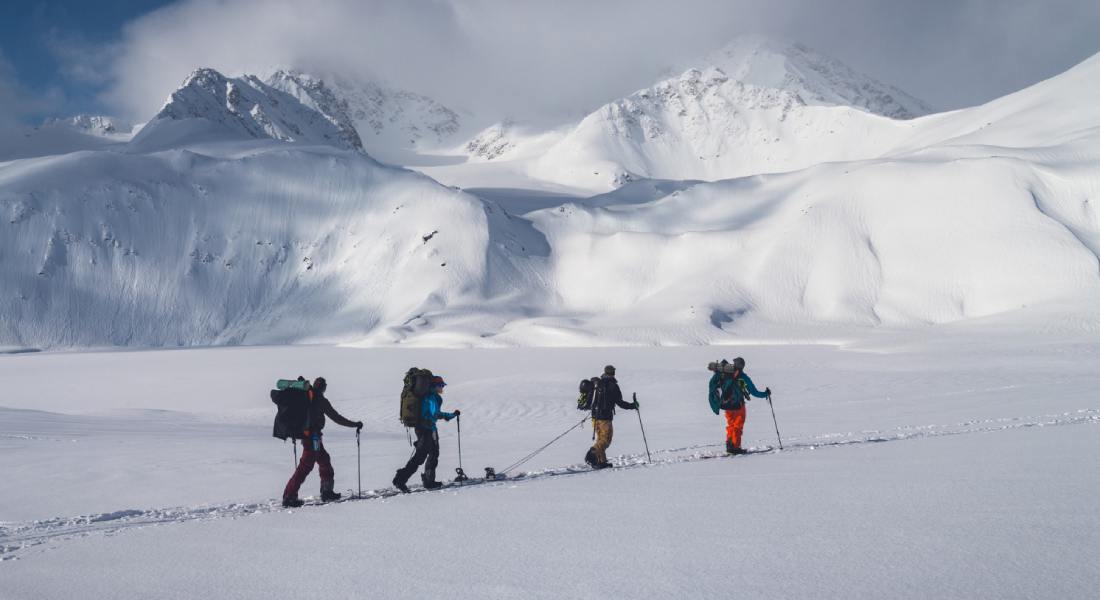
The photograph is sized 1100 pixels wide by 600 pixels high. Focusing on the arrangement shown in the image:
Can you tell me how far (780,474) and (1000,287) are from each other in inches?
2550

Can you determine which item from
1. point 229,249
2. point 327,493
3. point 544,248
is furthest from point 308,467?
point 229,249

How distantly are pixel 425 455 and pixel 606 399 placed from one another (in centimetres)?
342

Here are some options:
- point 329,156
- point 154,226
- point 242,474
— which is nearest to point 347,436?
point 242,474

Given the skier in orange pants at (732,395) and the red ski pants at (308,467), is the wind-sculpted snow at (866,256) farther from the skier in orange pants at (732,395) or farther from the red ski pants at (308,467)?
the red ski pants at (308,467)

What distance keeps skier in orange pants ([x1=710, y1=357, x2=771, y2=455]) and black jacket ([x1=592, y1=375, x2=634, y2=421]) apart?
163cm

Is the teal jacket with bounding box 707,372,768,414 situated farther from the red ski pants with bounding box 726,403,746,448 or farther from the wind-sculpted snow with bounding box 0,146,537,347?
the wind-sculpted snow with bounding box 0,146,537,347

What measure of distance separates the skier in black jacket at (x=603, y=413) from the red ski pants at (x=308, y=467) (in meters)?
4.35

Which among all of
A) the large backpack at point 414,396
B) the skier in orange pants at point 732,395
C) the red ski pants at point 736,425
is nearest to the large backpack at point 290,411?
the large backpack at point 414,396

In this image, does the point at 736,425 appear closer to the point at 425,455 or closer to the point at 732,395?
the point at 732,395

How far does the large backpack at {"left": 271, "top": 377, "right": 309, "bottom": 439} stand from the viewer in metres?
10.1

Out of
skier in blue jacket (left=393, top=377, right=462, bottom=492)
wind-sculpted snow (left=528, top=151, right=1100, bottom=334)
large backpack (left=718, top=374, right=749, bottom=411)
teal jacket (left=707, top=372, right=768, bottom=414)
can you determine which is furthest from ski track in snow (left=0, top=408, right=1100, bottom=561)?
wind-sculpted snow (left=528, top=151, right=1100, bottom=334)

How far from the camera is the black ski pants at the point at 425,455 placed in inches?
433

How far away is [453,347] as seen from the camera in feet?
215

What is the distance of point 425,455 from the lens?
11.1 metres
